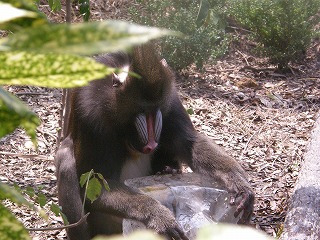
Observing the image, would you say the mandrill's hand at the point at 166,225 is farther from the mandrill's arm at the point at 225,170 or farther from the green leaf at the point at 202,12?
the green leaf at the point at 202,12

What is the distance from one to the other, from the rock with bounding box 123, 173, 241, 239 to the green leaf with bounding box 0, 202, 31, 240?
3105mm

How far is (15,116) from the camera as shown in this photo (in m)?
0.61

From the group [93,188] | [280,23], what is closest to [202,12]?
[280,23]

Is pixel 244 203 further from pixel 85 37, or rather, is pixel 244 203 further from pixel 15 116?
pixel 85 37

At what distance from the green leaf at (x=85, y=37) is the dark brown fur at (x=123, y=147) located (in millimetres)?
3014

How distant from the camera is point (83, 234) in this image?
163 inches

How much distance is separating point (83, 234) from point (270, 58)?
4.42m

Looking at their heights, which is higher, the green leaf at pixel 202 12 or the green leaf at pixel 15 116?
the green leaf at pixel 15 116

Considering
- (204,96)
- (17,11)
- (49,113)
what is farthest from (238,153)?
(17,11)

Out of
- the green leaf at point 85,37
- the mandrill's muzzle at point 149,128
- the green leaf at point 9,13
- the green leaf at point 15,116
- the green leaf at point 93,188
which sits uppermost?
the green leaf at point 9,13

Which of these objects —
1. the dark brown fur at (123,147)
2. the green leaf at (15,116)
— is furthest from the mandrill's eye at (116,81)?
the green leaf at (15,116)

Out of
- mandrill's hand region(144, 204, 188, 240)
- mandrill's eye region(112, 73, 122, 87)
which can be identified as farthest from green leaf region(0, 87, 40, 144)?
mandrill's eye region(112, 73, 122, 87)

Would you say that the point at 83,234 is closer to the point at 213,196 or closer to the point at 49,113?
the point at 213,196

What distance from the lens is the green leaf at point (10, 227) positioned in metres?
0.58
